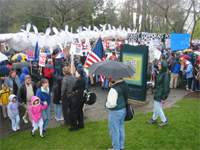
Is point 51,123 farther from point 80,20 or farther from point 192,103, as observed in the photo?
point 80,20

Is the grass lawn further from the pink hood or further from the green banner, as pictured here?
the green banner

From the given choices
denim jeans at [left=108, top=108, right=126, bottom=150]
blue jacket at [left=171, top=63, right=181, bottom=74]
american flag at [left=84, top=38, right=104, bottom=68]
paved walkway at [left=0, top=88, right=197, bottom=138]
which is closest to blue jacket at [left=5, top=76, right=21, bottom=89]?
paved walkway at [left=0, top=88, right=197, bottom=138]

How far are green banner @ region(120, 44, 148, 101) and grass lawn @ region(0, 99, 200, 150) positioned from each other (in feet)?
7.95

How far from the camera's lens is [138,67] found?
42.8 ft

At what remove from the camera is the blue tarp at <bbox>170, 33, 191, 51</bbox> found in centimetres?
1856

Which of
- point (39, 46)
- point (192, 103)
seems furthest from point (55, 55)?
point (192, 103)

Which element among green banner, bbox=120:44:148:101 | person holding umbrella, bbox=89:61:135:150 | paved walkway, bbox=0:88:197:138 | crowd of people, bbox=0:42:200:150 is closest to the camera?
person holding umbrella, bbox=89:61:135:150

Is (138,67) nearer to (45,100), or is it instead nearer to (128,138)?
(128,138)

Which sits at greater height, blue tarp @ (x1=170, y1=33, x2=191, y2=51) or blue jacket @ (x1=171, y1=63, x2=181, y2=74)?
blue tarp @ (x1=170, y1=33, x2=191, y2=51)

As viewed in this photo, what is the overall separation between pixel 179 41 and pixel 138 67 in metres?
6.42

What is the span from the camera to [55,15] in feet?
140

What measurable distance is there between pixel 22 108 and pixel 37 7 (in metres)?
31.6

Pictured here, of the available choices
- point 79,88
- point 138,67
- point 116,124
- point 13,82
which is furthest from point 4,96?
point 138,67

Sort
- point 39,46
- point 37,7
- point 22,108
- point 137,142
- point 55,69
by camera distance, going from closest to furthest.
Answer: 1. point 137,142
2. point 22,108
3. point 55,69
4. point 39,46
5. point 37,7
